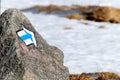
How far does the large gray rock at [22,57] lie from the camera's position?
8.32 metres

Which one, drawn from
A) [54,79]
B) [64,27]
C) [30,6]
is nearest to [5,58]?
[54,79]

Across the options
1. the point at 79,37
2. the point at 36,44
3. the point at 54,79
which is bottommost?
the point at 79,37

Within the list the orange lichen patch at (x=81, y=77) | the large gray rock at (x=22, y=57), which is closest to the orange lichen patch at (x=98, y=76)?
the orange lichen patch at (x=81, y=77)

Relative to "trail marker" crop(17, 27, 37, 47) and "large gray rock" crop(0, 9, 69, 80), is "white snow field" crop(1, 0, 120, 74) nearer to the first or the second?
"large gray rock" crop(0, 9, 69, 80)

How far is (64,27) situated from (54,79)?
10.8 meters

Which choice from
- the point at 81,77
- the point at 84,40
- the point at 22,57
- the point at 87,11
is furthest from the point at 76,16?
the point at 22,57

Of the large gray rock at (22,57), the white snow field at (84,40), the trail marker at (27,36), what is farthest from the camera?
the white snow field at (84,40)

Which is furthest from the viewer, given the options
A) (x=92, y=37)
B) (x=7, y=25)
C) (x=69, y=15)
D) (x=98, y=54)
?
(x=69, y=15)

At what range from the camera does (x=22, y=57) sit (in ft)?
27.6

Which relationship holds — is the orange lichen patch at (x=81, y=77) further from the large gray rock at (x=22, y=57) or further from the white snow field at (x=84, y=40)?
the large gray rock at (x=22, y=57)

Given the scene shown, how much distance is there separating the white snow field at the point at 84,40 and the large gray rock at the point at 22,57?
353 centimetres

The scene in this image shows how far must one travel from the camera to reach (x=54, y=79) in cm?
879

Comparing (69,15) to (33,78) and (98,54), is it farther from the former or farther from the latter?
(33,78)

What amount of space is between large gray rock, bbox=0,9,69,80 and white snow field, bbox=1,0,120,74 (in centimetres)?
353
